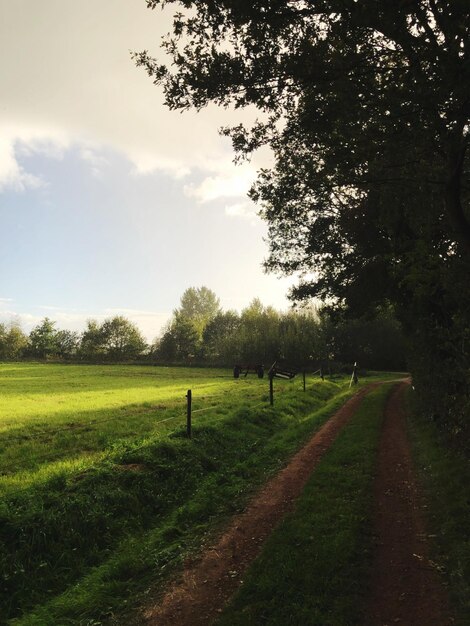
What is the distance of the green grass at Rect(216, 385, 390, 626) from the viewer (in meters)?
4.92

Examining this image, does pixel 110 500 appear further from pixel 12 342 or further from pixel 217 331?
pixel 12 342

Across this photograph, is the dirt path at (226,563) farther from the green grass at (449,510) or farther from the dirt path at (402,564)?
the green grass at (449,510)

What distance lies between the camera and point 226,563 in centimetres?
641

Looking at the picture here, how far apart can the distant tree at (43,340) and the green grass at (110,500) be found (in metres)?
82.1

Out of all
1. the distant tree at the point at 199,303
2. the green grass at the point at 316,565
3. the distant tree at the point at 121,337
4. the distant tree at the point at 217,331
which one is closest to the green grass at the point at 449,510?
the green grass at the point at 316,565

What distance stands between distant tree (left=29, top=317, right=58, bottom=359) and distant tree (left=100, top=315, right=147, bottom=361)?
1149 centimetres

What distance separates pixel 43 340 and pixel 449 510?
10065 centimetres

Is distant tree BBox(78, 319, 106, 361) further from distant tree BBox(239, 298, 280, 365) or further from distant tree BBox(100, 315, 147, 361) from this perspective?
distant tree BBox(239, 298, 280, 365)

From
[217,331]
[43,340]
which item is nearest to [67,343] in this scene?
[43,340]

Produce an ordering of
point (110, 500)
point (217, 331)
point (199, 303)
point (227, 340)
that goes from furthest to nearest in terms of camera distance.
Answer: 1. point (199, 303)
2. point (217, 331)
3. point (227, 340)
4. point (110, 500)

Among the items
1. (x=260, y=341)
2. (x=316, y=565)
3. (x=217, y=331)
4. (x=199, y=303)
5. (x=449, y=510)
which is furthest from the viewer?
(x=199, y=303)

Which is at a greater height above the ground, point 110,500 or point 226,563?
point 110,500

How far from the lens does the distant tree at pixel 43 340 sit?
92688 millimetres

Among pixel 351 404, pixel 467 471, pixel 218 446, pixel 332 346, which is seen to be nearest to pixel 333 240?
pixel 351 404
